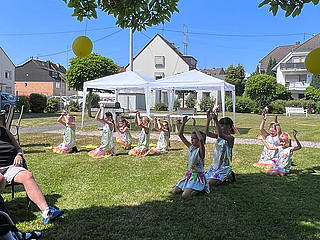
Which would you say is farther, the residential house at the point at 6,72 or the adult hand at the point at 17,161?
the residential house at the point at 6,72

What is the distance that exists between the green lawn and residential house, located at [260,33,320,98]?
45547mm

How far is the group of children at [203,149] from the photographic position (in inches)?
181

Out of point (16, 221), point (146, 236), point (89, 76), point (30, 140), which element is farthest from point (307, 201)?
point (89, 76)

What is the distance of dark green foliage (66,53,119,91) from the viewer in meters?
24.4

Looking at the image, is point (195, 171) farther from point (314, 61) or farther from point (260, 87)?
point (260, 87)

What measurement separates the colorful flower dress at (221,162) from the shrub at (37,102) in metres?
21.6

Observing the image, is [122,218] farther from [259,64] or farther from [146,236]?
[259,64]

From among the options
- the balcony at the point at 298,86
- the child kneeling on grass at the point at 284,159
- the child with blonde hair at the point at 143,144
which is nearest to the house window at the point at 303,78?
the balcony at the point at 298,86

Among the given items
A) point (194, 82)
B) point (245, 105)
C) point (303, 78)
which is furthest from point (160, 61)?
point (194, 82)

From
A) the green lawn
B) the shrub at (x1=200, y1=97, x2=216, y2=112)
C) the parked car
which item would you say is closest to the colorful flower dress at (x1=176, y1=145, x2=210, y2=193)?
the green lawn

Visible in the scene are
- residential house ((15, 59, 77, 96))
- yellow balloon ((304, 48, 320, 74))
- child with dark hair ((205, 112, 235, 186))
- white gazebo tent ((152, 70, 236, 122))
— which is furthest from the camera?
residential house ((15, 59, 77, 96))

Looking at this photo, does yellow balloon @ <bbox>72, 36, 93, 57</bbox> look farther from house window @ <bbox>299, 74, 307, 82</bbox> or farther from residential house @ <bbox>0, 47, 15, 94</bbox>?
house window @ <bbox>299, 74, 307, 82</bbox>

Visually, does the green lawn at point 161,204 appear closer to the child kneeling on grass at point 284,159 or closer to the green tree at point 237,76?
the child kneeling on grass at point 284,159

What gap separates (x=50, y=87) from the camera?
2314 inches
